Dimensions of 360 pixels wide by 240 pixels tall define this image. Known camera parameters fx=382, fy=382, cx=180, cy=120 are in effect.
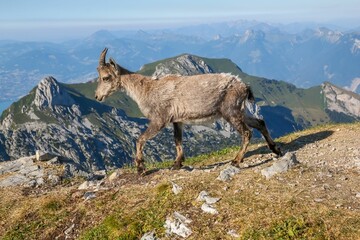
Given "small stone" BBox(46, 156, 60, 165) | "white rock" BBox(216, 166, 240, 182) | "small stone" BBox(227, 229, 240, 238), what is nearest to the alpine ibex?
"white rock" BBox(216, 166, 240, 182)

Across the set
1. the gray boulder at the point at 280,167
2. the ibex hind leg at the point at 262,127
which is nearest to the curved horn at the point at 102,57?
the ibex hind leg at the point at 262,127

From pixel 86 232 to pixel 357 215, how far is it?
26.6 ft

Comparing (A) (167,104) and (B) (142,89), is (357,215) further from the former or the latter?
(B) (142,89)

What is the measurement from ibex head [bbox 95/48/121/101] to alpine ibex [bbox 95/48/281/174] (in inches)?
32.5

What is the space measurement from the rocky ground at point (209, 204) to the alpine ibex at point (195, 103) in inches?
61.1

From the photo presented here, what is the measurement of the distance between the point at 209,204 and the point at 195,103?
548cm

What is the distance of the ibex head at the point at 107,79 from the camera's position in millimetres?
17922

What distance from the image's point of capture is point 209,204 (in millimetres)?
11711

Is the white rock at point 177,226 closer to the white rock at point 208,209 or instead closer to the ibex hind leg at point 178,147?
the white rock at point 208,209

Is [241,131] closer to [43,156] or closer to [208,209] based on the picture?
[208,209]

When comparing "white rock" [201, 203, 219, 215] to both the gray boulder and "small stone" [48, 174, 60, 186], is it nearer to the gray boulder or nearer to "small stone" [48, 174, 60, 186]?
the gray boulder

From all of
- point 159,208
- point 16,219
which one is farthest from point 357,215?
point 16,219

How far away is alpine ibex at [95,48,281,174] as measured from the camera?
628 inches

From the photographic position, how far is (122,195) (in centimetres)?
1383
